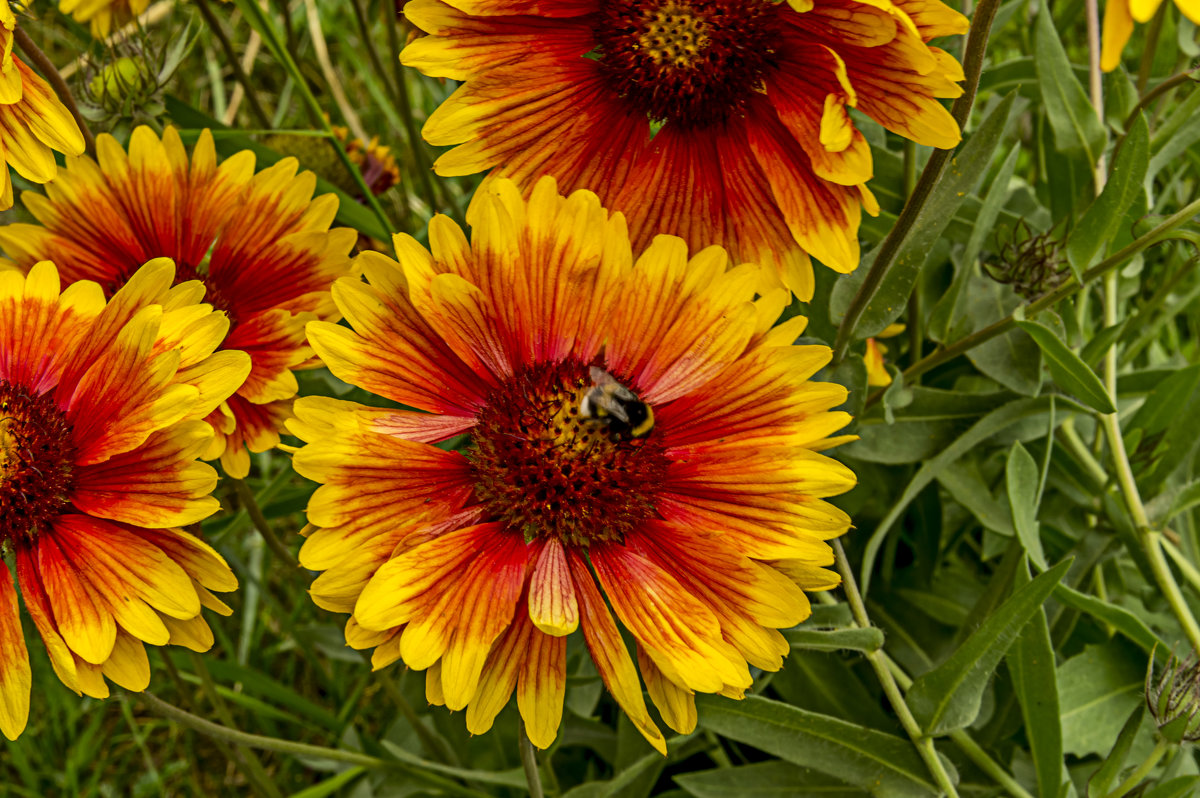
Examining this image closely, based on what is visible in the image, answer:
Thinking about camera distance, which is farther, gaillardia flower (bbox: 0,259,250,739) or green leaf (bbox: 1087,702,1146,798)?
green leaf (bbox: 1087,702,1146,798)

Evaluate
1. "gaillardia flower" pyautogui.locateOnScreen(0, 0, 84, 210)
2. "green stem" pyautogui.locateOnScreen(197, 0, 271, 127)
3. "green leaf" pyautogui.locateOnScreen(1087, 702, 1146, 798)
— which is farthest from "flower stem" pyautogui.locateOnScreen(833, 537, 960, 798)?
"green stem" pyautogui.locateOnScreen(197, 0, 271, 127)

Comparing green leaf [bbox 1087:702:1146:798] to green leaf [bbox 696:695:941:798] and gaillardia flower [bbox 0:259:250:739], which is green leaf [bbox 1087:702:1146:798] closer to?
green leaf [bbox 696:695:941:798]

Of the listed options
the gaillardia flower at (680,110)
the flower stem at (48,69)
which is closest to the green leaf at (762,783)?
the gaillardia flower at (680,110)

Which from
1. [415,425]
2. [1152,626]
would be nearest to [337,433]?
[415,425]

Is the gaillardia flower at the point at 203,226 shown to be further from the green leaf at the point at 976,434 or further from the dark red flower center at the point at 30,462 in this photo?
the green leaf at the point at 976,434

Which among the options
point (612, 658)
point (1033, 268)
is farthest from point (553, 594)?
point (1033, 268)

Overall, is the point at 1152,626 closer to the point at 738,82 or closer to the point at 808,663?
the point at 808,663
